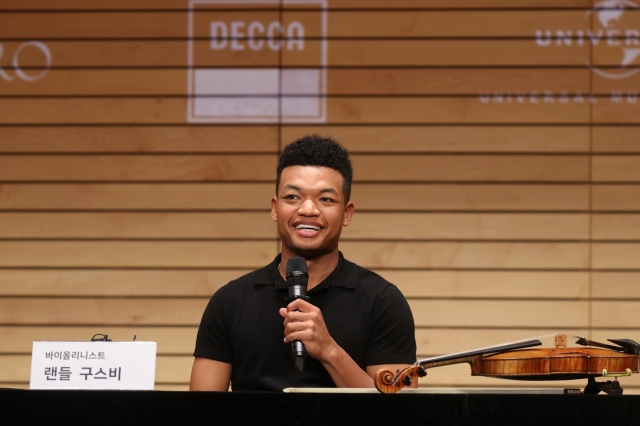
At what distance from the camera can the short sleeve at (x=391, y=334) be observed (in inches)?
84.3

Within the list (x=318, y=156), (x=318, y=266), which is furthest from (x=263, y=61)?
(x=318, y=266)

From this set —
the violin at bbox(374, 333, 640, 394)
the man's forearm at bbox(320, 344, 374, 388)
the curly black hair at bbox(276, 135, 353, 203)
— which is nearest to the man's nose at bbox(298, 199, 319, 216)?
the curly black hair at bbox(276, 135, 353, 203)

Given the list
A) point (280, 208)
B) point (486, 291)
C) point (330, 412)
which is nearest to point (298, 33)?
point (486, 291)

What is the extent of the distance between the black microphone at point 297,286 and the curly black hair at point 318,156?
0.35 meters

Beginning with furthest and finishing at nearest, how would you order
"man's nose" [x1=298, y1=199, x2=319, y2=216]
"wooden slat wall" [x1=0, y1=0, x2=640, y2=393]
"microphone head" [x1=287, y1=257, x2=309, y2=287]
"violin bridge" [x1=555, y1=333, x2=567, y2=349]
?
"wooden slat wall" [x1=0, y1=0, x2=640, y2=393], "man's nose" [x1=298, y1=199, x2=319, y2=216], "microphone head" [x1=287, y1=257, x2=309, y2=287], "violin bridge" [x1=555, y1=333, x2=567, y2=349]

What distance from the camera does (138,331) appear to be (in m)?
4.30

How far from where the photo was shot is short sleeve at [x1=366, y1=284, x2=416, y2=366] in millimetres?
2141

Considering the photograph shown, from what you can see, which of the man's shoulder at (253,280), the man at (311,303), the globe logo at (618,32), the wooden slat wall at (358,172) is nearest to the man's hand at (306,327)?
the man at (311,303)

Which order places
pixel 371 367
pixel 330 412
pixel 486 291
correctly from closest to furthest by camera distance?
pixel 330 412 < pixel 371 367 < pixel 486 291

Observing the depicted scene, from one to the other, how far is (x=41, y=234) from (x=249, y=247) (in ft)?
3.90

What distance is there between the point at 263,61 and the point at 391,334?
2.56 metres

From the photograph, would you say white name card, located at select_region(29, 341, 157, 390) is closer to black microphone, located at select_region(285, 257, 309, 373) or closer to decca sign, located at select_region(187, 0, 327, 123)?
black microphone, located at select_region(285, 257, 309, 373)

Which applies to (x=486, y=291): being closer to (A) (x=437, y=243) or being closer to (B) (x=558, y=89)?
(A) (x=437, y=243)

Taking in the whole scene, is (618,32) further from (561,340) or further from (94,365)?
(94,365)
